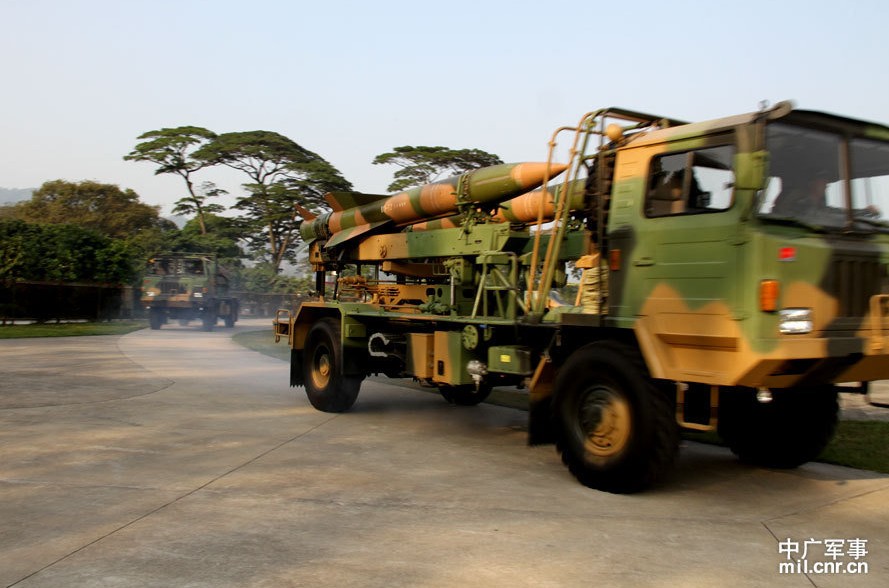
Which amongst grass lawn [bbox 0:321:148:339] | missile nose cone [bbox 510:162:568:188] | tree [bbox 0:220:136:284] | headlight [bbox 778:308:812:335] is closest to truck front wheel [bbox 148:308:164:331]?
grass lawn [bbox 0:321:148:339]

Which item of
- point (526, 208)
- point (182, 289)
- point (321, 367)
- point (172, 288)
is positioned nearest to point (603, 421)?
point (526, 208)

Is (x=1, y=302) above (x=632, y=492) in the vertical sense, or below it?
above

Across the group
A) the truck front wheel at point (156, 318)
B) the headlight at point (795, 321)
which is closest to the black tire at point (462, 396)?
the headlight at point (795, 321)

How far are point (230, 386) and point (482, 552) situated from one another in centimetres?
815

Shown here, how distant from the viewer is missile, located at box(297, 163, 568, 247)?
7846 millimetres

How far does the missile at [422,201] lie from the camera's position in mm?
7846

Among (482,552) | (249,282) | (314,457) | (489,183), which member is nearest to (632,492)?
(482,552)

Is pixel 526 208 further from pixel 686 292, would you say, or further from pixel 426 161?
pixel 426 161

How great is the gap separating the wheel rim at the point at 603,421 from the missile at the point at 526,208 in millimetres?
1833

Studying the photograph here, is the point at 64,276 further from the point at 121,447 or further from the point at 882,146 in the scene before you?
the point at 882,146

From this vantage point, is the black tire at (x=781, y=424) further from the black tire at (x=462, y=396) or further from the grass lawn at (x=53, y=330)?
the grass lawn at (x=53, y=330)

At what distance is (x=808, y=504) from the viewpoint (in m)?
5.66
